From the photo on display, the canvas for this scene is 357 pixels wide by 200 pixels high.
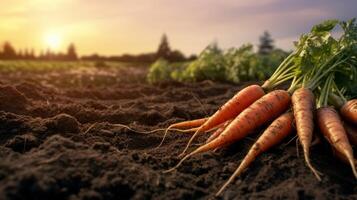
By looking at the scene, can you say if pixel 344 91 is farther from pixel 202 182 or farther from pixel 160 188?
pixel 160 188

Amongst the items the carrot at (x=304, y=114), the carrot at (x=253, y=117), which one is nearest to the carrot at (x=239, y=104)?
the carrot at (x=253, y=117)

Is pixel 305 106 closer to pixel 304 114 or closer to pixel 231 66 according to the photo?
pixel 304 114

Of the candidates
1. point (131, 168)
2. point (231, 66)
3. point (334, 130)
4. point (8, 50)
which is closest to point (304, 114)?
point (334, 130)

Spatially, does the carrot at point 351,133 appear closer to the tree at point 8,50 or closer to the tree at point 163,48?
the tree at point 163,48

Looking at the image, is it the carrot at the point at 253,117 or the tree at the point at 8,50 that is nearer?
the carrot at the point at 253,117

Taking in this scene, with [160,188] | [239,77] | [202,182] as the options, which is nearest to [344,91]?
[202,182]
